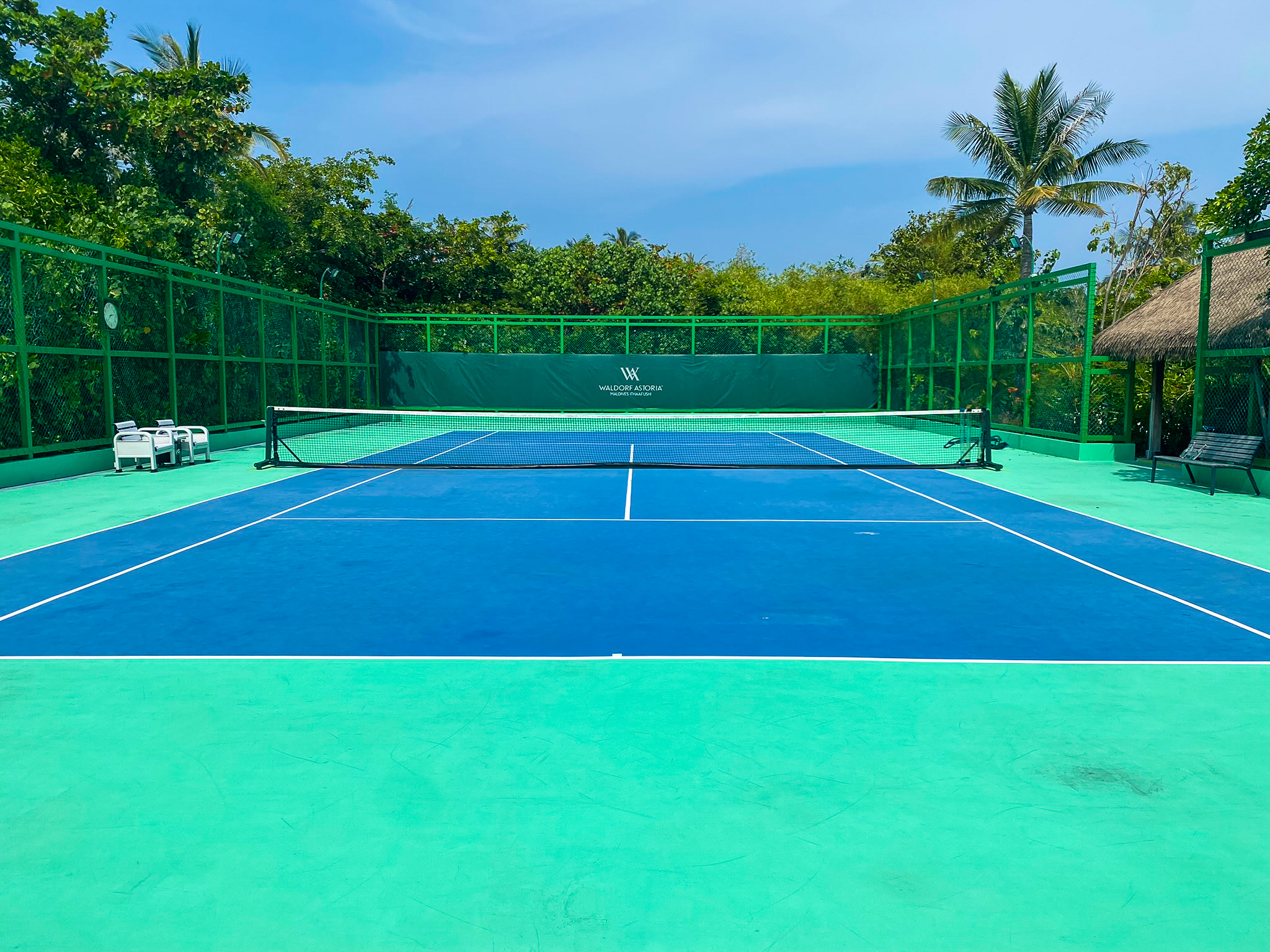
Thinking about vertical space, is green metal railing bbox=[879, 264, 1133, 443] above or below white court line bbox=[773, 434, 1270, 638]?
above

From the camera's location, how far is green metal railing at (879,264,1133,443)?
18141 millimetres

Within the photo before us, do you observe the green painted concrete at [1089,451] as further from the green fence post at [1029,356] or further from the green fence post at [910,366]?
the green fence post at [910,366]

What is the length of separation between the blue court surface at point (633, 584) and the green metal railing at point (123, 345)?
4439 millimetres

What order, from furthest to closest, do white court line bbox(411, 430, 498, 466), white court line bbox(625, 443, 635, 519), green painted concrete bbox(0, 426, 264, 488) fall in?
1. white court line bbox(411, 430, 498, 466)
2. green painted concrete bbox(0, 426, 264, 488)
3. white court line bbox(625, 443, 635, 519)

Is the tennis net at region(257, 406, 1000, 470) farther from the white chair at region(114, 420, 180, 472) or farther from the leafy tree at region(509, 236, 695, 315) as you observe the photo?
the leafy tree at region(509, 236, 695, 315)

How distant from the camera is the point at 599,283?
3922 cm

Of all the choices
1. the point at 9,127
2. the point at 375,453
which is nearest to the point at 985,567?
the point at 375,453

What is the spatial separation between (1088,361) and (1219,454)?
4352 millimetres

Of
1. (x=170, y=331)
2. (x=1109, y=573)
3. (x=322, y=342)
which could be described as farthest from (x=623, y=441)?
(x=1109, y=573)

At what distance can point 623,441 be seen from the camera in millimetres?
23609

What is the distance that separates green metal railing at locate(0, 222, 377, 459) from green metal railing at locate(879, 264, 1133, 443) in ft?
52.9

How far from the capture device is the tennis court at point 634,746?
3111 millimetres

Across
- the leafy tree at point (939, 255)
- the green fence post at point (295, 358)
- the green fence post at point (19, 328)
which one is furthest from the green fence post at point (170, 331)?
the leafy tree at point (939, 255)

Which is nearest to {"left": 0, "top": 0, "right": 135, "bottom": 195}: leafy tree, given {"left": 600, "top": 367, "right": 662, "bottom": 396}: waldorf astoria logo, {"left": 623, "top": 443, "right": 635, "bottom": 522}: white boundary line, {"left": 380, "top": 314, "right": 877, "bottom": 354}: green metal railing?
{"left": 380, "top": 314, "right": 877, "bottom": 354}: green metal railing
